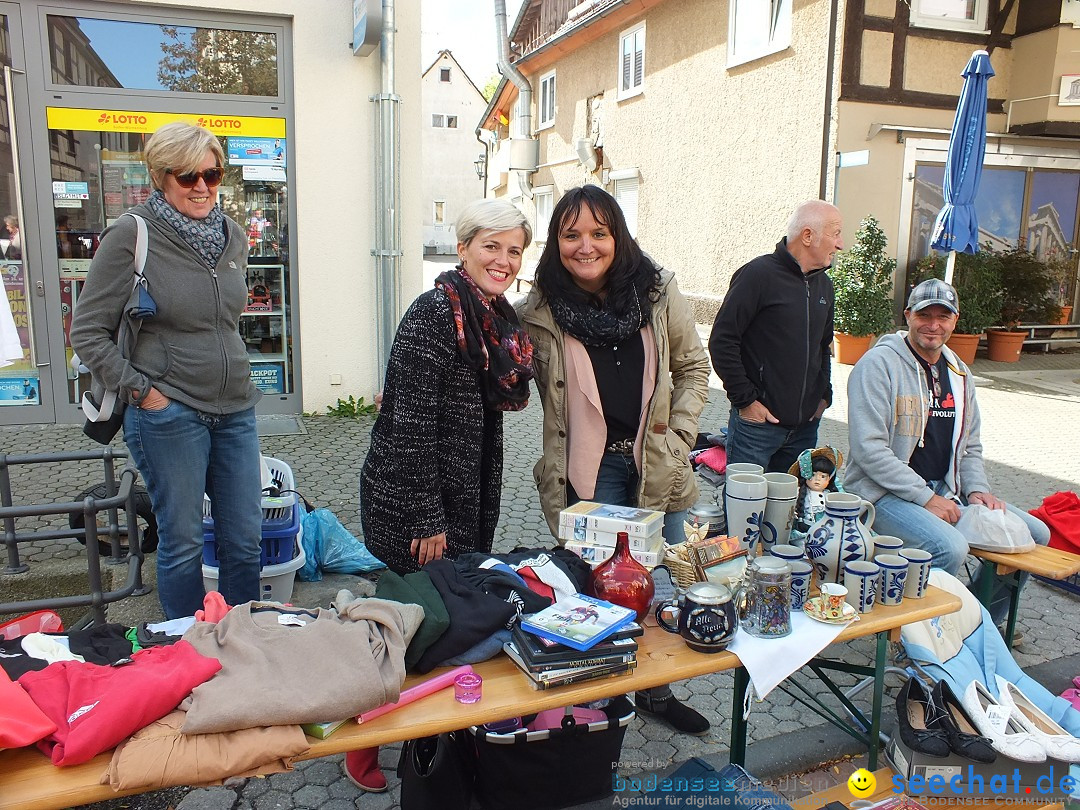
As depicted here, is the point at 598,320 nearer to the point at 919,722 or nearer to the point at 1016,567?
the point at 919,722

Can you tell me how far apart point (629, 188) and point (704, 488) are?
12.3 m

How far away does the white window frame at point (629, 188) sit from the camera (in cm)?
1677

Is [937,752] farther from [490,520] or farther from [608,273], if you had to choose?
[608,273]

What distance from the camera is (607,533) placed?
2463 mm

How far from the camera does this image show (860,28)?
10.8 metres

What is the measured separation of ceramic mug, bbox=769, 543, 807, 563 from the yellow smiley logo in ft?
2.12

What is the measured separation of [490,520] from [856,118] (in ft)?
33.4

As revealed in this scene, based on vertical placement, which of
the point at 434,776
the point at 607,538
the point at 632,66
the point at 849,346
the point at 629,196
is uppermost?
the point at 632,66

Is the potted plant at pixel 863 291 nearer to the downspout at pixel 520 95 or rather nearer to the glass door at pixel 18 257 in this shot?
the glass door at pixel 18 257

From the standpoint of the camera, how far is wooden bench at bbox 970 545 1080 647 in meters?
3.09

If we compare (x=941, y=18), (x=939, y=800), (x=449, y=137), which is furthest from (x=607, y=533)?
(x=449, y=137)

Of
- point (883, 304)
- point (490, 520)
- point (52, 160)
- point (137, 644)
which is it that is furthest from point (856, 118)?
point (137, 644)

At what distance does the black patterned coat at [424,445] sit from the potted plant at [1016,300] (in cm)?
1107

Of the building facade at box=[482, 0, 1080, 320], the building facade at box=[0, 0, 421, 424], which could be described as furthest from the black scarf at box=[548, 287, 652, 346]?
the building facade at box=[482, 0, 1080, 320]
